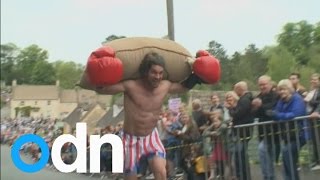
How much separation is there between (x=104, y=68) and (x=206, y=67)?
64 centimetres

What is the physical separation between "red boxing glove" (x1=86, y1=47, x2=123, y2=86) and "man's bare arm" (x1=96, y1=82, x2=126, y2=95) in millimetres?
38

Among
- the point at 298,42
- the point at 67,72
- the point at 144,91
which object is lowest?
the point at 144,91

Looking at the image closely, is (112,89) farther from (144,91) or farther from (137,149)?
(137,149)

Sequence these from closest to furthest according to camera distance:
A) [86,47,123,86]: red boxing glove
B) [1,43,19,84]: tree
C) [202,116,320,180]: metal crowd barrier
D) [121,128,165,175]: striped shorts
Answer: [86,47,123,86]: red boxing glove
[121,128,165,175]: striped shorts
[202,116,320,180]: metal crowd barrier
[1,43,19,84]: tree

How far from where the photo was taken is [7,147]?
3.64 meters

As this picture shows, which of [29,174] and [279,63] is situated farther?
[279,63]

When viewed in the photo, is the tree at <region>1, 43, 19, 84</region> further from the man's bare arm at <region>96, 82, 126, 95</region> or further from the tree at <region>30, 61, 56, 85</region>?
the man's bare arm at <region>96, 82, 126, 95</region>

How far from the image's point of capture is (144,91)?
3.30m

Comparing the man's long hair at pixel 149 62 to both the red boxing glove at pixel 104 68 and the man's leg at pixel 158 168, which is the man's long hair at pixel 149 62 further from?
the man's leg at pixel 158 168

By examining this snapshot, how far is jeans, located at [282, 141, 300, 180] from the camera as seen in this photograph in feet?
11.9

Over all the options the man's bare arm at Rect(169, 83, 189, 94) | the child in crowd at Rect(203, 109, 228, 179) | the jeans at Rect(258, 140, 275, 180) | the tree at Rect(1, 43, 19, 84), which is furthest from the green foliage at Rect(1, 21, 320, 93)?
the jeans at Rect(258, 140, 275, 180)

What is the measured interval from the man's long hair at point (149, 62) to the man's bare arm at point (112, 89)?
0.43ft

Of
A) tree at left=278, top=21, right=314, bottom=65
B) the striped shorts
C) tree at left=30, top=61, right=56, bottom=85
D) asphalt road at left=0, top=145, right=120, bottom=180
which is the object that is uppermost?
tree at left=278, top=21, right=314, bottom=65

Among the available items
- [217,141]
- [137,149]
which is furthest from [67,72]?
[217,141]
